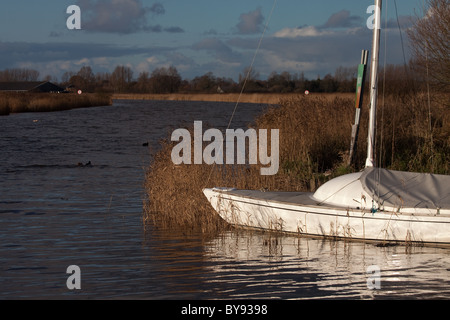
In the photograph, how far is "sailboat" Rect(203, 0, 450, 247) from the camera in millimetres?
11688

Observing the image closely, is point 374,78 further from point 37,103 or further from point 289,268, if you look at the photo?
point 37,103

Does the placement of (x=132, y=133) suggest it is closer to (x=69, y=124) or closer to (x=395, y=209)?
(x=69, y=124)

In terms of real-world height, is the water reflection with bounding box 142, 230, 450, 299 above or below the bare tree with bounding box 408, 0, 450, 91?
below

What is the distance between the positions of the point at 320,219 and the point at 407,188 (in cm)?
173

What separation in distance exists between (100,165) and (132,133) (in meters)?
18.3

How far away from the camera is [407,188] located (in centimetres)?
1227

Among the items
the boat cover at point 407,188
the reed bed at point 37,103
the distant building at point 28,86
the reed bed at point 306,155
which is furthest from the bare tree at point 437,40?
the distant building at point 28,86

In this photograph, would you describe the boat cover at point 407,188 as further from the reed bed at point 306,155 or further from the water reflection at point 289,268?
the reed bed at point 306,155

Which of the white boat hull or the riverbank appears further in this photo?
→ the riverbank

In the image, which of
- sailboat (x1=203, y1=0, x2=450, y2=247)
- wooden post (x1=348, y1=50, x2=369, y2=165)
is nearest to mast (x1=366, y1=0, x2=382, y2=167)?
sailboat (x1=203, y1=0, x2=450, y2=247)

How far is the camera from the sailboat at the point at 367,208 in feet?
38.3

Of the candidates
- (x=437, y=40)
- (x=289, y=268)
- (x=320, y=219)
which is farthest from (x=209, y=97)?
(x=289, y=268)

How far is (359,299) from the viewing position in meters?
8.89

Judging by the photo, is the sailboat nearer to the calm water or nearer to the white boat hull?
the white boat hull
